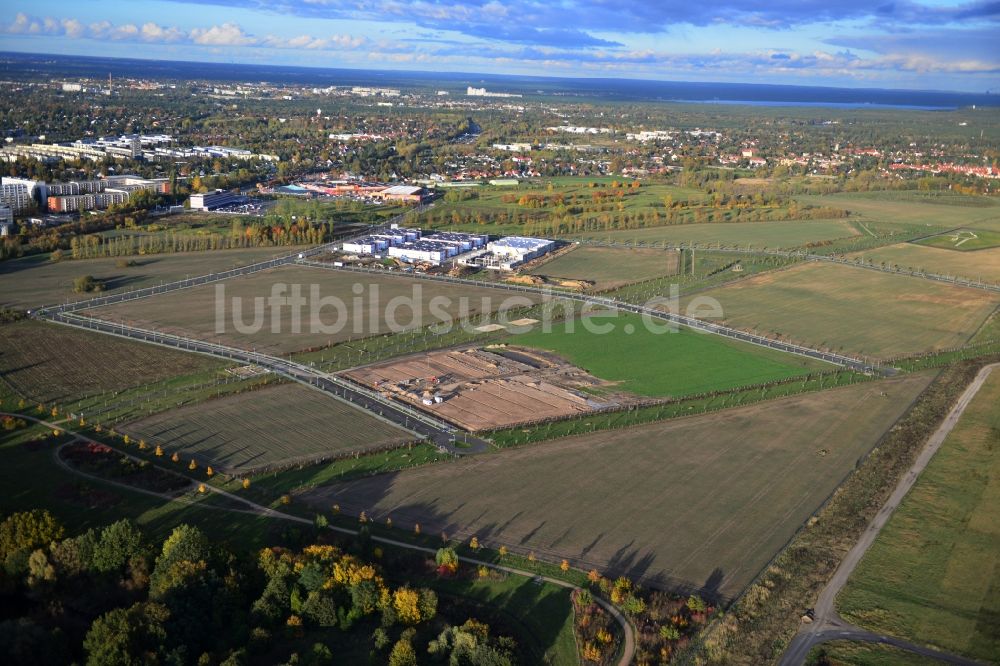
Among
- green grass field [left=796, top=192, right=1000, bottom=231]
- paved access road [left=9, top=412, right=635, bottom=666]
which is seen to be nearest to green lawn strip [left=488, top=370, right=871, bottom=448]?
paved access road [left=9, top=412, right=635, bottom=666]

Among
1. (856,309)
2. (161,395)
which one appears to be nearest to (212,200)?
(161,395)

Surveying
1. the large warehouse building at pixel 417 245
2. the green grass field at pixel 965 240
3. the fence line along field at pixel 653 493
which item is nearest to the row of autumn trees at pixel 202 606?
the fence line along field at pixel 653 493

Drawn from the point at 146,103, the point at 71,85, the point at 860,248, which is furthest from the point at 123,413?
the point at 71,85

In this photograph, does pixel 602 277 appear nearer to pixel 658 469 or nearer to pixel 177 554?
pixel 658 469

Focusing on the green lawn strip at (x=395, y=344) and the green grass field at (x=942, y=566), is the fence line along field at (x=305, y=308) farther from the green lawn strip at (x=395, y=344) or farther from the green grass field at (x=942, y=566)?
the green grass field at (x=942, y=566)

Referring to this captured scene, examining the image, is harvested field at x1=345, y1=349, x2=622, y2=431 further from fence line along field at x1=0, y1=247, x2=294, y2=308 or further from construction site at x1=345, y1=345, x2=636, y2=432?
fence line along field at x1=0, y1=247, x2=294, y2=308
